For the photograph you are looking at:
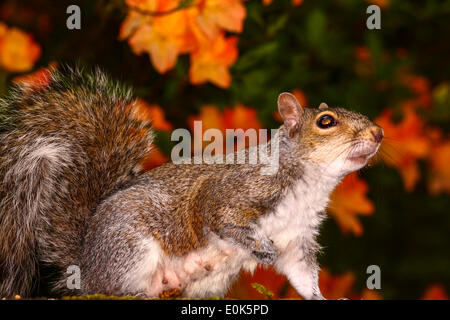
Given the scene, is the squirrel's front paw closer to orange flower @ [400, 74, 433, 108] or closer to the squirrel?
the squirrel

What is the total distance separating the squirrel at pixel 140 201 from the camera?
95.4 inches

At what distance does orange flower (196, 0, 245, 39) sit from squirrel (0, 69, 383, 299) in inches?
14.5

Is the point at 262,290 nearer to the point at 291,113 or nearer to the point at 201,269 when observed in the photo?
the point at 201,269

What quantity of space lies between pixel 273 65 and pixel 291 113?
1.06 m

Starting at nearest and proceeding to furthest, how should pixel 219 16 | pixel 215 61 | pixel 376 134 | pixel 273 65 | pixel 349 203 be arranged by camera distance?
pixel 376 134
pixel 219 16
pixel 215 61
pixel 349 203
pixel 273 65

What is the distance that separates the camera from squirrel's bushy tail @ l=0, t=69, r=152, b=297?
98.7 inches

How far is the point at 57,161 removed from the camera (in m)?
2.49

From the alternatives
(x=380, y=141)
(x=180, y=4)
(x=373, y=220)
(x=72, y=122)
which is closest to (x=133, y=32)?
(x=180, y=4)

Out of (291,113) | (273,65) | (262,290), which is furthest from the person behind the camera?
(273,65)

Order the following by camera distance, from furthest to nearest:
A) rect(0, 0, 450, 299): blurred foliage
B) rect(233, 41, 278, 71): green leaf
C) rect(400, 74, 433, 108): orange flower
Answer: rect(400, 74, 433, 108): orange flower
rect(233, 41, 278, 71): green leaf
rect(0, 0, 450, 299): blurred foliage

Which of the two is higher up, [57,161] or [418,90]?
[418,90]

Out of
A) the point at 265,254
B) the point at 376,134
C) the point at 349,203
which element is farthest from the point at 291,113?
the point at 349,203

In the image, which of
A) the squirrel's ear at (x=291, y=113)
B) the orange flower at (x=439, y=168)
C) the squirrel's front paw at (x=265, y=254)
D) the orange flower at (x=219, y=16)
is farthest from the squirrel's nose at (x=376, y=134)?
the orange flower at (x=439, y=168)

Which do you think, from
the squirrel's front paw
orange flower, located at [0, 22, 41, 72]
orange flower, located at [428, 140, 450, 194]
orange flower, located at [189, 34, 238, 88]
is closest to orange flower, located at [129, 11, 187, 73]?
orange flower, located at [189, 34, 238, 88]
